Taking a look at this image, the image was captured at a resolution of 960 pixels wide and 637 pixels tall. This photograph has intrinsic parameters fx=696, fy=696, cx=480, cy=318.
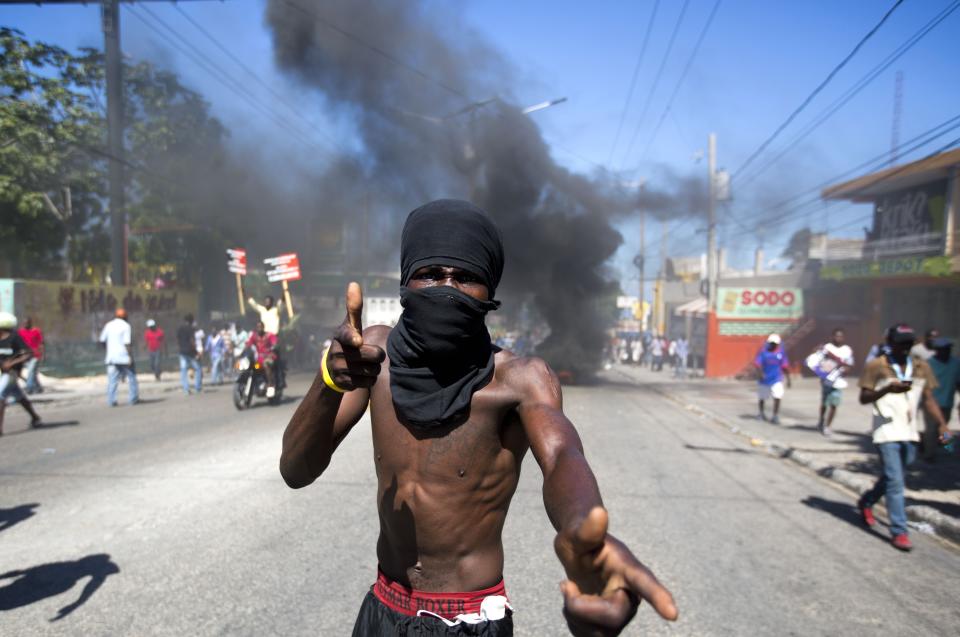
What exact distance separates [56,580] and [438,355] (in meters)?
3.23

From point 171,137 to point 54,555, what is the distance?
19.9 meters

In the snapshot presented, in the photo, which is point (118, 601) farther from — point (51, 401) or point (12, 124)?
point (12, 124)

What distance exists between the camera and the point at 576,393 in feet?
54.8

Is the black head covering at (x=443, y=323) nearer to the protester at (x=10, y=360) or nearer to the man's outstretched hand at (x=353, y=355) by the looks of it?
the man's outstretched hand at (x=353, y=355)

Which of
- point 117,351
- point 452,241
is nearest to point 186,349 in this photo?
point 117,351

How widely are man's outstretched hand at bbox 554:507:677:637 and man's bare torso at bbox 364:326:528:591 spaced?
2.29ft

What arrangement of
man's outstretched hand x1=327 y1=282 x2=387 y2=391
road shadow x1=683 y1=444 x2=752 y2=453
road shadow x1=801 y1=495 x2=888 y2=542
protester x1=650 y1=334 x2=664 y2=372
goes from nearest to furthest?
man's outstretched hand x1=327 y1=282 x2=387 y2=391
road shadow x1=801 y1=495 x2=888 y2=542
road shadow x1=683 y1=444 x2=752 y2=453
protester x1=650 y1=334 x2=664 y2=372

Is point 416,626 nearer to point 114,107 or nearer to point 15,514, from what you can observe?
point 15,514

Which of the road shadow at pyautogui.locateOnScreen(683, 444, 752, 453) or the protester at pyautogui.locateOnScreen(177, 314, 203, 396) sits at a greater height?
the protester at pyautogui.locateOnScreen(177, 314, 203, 396)

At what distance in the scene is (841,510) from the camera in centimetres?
598

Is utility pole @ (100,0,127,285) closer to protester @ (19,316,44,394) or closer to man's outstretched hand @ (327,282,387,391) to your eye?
protester @ (19,316,44,394)

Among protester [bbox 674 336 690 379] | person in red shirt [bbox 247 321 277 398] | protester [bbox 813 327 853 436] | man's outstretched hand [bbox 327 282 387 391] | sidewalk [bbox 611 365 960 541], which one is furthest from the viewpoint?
protester [bbox 674 336 690 379]

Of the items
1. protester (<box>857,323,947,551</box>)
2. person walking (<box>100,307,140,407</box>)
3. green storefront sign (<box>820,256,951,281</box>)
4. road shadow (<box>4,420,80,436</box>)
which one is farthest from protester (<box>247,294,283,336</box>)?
green storefront sign (<box>820,256,951,281</box>)

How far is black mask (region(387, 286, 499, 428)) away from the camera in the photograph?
65.0 inches
